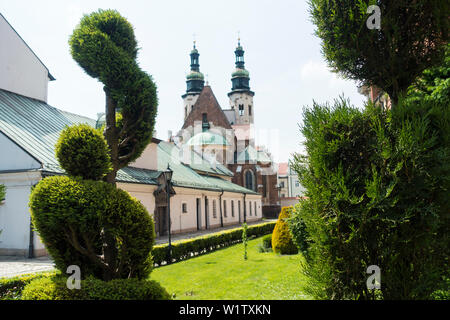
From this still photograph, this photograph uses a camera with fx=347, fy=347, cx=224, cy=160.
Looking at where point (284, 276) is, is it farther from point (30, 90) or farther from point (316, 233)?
point (30, 90)

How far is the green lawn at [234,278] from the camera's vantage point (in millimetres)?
8578

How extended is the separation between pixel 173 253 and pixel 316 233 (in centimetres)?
Answer: 1005

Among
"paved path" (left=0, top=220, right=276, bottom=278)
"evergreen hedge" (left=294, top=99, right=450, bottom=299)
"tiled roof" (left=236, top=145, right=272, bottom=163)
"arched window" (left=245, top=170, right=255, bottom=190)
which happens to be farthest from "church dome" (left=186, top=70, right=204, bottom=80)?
"evergreen hedge" (left=294, top=99, right=450, bottom=299)

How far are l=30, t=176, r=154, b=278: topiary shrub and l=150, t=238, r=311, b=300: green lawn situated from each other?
11.1 ft

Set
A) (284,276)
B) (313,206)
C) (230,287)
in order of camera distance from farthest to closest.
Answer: (284,276) < (230,287) < (313,206)

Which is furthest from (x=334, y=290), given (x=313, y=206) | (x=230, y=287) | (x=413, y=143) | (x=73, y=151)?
(x=73, y=151)

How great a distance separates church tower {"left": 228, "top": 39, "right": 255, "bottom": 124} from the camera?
76.2 meters

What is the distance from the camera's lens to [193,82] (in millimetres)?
77188

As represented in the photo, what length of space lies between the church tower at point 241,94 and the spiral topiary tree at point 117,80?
230 feet

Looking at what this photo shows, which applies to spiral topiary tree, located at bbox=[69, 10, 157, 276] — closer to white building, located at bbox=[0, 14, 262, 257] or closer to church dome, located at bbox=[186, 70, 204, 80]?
white building, located at bbox=[0, 14, 262, 257]

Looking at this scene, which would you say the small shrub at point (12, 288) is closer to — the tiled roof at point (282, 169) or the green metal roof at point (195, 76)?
the green metal roof at point (195, 76)

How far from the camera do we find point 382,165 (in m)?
5.60

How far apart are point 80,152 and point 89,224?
1.17 meters

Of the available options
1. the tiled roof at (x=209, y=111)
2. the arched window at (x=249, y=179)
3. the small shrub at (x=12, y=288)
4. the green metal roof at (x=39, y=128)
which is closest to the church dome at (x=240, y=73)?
the tiled roof at (x=209, y=111)
